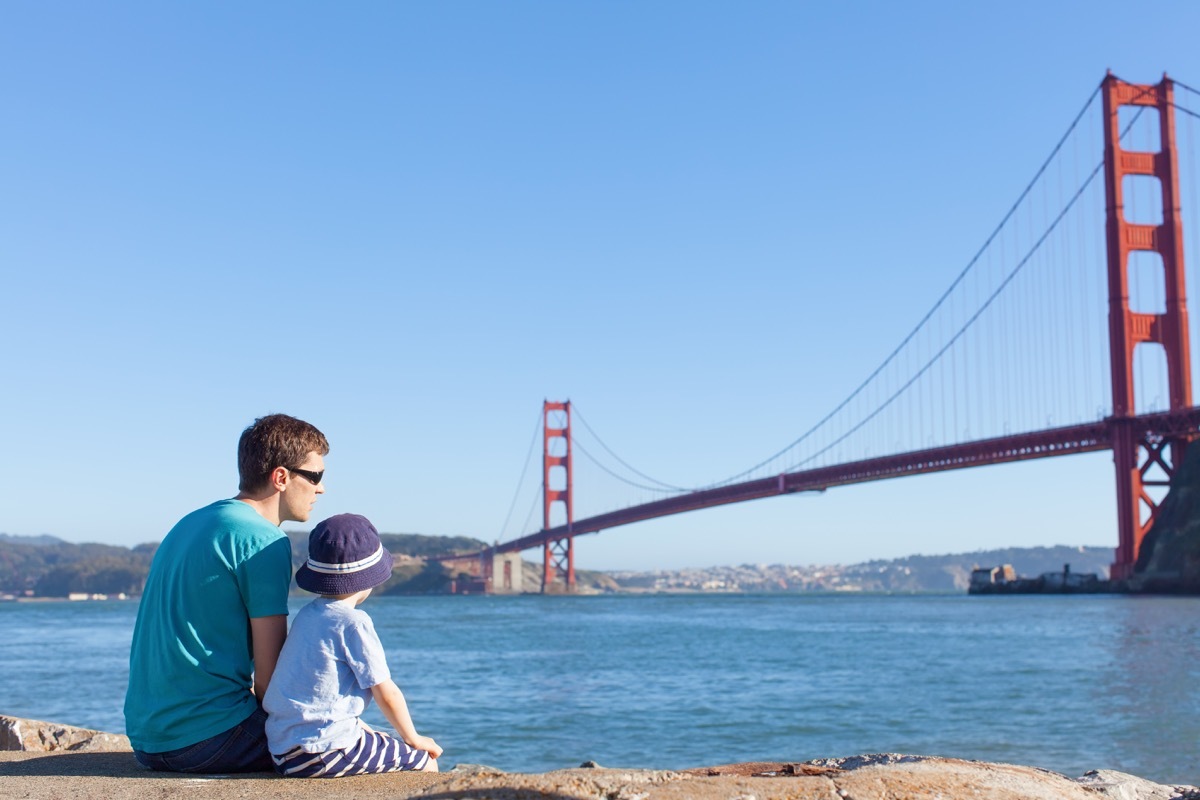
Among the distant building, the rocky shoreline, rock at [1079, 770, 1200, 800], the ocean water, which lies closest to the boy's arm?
the rocky shoreline

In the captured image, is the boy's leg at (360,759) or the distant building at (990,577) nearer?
the boy's leg at (360,759)

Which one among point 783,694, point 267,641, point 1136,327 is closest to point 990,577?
point 1136,327

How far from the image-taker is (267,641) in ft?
8.20

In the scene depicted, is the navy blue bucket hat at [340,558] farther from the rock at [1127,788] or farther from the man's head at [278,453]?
the rock at [1127,788]

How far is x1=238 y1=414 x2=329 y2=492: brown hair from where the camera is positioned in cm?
255

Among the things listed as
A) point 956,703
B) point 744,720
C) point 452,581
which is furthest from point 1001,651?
point 452,581

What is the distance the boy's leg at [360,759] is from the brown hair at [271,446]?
574 mm

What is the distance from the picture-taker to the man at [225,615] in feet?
8.11

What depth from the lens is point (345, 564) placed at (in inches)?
→ 95.3

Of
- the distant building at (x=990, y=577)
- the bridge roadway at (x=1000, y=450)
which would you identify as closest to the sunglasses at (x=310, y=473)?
the bridge roadway at (x=1000, y=450)

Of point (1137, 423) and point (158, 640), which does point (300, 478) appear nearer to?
point (158, 640)

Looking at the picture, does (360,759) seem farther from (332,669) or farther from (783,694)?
(783,694)

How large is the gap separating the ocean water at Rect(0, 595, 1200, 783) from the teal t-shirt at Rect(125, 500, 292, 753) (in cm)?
522

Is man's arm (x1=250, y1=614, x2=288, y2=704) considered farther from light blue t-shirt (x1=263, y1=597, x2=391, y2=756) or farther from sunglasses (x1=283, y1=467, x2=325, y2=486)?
sunglasses (x1=283, y1=467, x2=325, y2=486)
